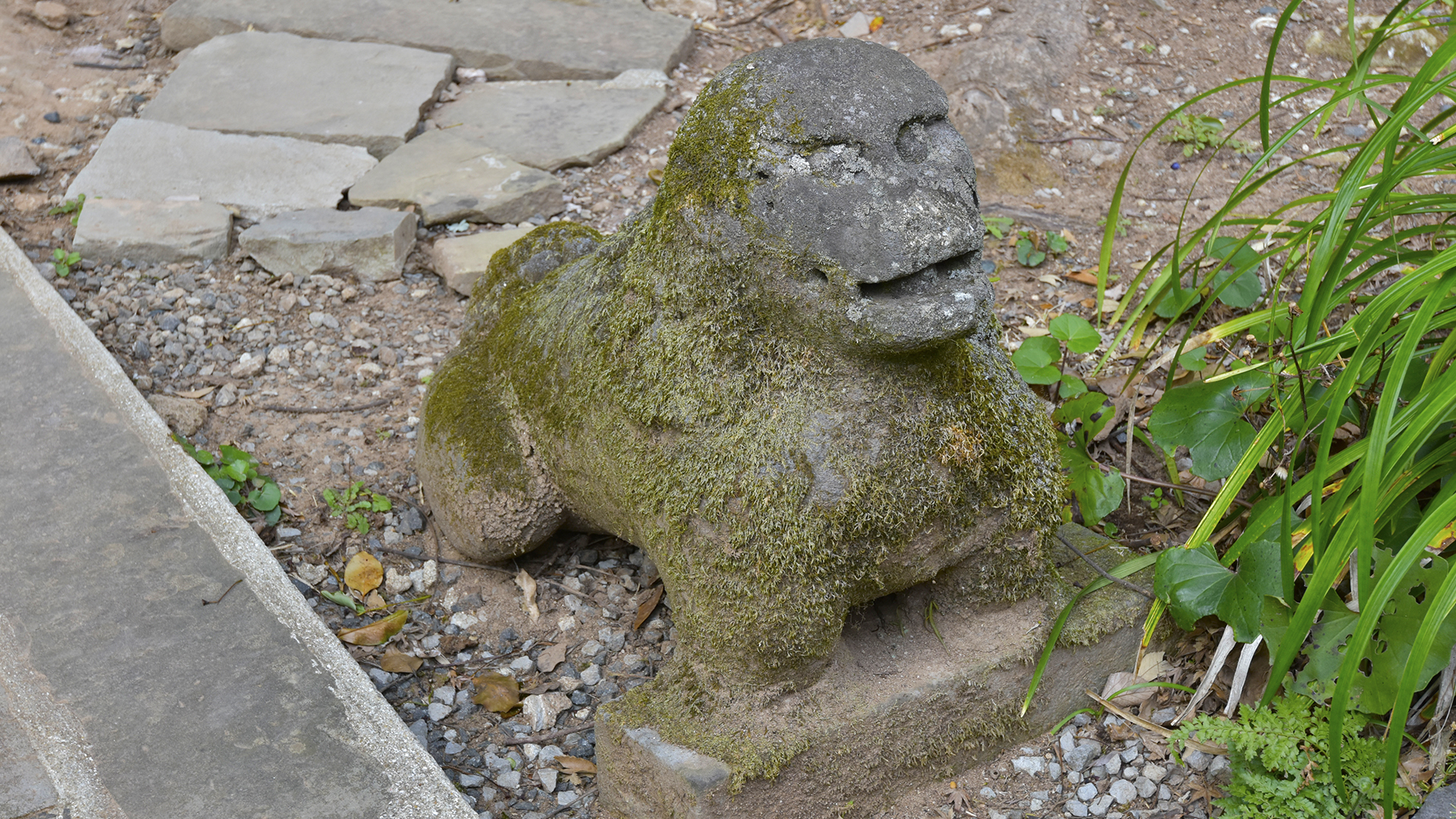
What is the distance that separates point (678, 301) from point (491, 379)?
0.78 m

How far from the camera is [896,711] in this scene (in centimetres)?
205

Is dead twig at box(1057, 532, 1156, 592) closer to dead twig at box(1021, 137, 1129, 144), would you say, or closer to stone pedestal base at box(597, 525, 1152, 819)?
stone pedestal base at box(597, 525, 1152, 819)

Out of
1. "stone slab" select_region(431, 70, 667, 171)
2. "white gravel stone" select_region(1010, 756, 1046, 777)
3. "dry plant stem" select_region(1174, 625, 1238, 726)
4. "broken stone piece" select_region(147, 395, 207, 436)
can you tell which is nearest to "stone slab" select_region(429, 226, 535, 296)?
"stone slab" select_region(431, 70, 667, 171)

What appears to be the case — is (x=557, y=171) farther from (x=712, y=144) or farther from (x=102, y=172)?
(x=712, y=144)

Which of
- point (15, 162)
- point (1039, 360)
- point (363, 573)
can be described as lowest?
point (363, 573)

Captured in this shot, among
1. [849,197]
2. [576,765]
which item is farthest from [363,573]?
[849,197]

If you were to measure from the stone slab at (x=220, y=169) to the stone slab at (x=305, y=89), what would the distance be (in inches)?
4.6

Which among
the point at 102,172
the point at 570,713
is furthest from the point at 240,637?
the point at 102,172

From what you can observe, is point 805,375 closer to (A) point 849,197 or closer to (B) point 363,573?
(A) point 849,197

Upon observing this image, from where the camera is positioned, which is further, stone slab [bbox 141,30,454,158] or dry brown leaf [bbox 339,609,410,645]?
stone slab [bbox 141,30,454,158]

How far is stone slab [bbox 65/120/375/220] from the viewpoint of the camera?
423cm

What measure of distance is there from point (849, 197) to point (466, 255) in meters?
2.47

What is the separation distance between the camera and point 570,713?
2436mm

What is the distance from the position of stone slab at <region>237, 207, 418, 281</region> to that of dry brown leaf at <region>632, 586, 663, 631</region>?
1909mm
